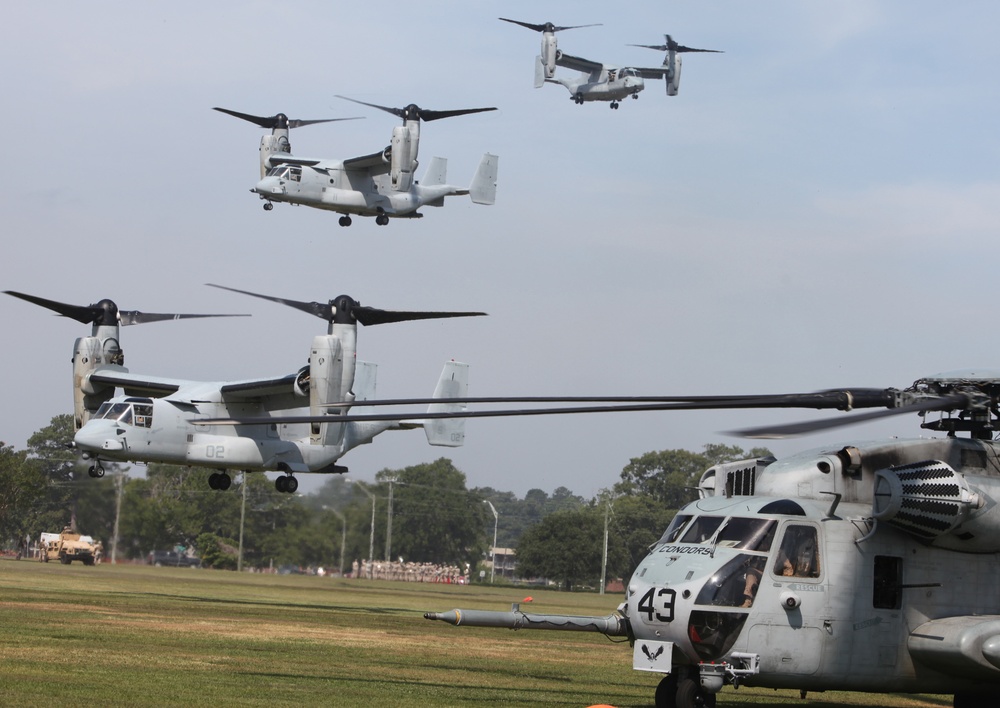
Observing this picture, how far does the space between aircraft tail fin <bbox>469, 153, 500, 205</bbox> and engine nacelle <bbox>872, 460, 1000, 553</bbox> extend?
170 feet

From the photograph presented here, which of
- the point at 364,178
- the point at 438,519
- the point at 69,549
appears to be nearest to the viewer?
the point at 364,178

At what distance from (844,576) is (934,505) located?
3.75 ft

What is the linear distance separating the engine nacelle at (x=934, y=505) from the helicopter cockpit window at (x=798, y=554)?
2.36 feet

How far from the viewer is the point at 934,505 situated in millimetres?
12453

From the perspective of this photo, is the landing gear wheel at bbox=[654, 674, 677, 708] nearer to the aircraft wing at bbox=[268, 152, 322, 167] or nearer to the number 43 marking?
the number 43 marking

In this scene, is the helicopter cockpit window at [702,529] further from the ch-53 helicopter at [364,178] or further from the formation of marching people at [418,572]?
Answer: the formation of marching people at [418,572]

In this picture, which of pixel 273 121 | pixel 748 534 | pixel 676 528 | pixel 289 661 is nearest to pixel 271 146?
pixel 273 121

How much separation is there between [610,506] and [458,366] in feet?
84.8

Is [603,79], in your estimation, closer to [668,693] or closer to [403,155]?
[403,155]

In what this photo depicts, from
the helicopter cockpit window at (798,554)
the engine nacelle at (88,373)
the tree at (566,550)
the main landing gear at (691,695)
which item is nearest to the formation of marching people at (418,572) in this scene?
the tree at (566,550)

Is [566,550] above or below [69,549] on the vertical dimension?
above

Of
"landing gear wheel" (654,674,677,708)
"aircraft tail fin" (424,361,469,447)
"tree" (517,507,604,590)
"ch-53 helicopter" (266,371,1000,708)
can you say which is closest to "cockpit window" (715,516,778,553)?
"ch-53 helicopter" (266,371,1000,708)

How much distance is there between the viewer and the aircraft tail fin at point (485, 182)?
64100 mm

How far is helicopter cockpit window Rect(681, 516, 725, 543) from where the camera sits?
42.5 ft
